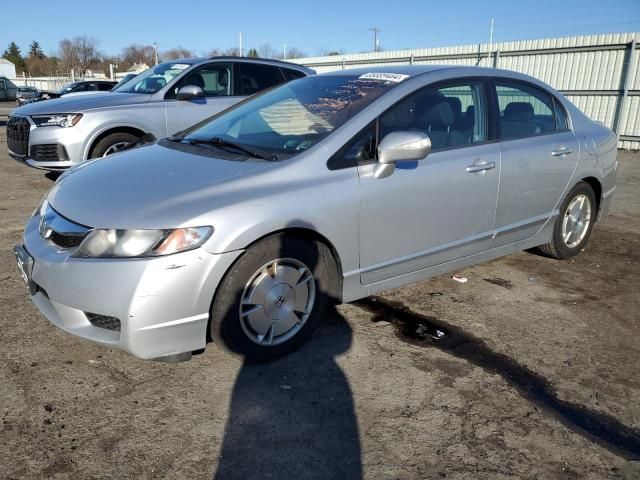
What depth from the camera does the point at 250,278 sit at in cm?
275

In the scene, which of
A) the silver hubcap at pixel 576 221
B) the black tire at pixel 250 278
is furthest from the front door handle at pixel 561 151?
the black tire at pixel 250 278

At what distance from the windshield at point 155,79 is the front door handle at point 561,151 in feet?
15.9

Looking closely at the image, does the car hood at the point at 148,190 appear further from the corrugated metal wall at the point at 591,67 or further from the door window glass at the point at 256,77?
the corrugated metal wall at the point at 591,67

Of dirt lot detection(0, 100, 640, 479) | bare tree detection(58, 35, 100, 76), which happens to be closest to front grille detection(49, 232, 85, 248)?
dirt lot detection(0, 100, 640, 479)

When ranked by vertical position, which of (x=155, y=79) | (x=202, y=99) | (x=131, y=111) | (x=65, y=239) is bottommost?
(x=65, y=239)

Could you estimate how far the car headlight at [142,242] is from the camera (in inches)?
97.9

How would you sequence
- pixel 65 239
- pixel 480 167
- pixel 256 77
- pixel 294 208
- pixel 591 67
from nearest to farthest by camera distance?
pixel 65 239 < pixel 294 208 < pixel 480 167 < pixel 256 77 < pixel 591 67

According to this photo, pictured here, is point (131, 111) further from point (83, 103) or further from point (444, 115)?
point (444, 115)

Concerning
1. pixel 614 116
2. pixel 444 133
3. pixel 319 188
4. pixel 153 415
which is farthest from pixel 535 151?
pixel 614 116

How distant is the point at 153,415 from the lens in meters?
2.50

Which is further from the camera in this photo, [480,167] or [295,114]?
[480,167]

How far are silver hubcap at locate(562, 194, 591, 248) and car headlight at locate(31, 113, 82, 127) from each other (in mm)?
5406

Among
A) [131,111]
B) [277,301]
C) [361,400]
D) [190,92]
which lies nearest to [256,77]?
[190,92]

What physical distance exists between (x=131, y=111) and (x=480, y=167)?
4.52 meters
